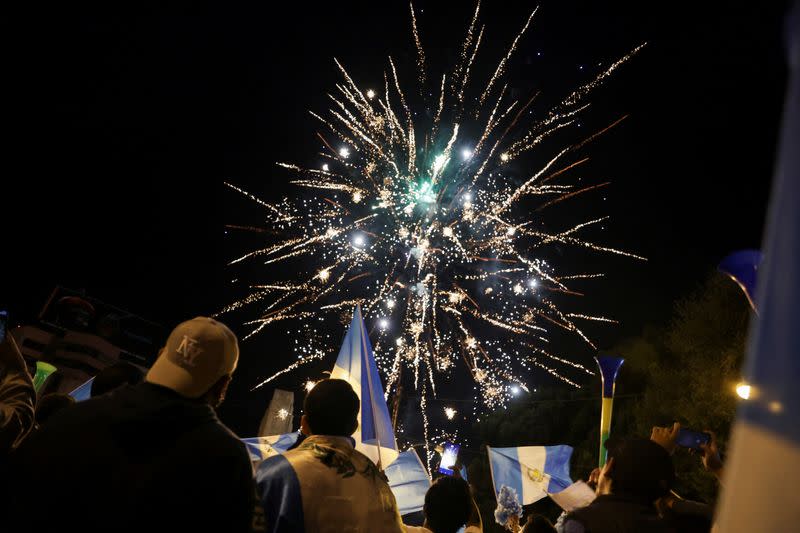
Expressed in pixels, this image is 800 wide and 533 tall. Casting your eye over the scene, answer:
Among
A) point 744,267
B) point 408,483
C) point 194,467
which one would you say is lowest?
point 408,483

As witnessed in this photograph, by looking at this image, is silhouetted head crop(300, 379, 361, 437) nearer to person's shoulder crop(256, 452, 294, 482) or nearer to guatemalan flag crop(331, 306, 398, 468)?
person's shoulder crop(256, 452, 294, 482)

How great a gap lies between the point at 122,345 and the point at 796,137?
4843 cm

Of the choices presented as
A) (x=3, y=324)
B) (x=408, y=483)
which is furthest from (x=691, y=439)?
(x=408, y=483)

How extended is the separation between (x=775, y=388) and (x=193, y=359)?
6.55 ft

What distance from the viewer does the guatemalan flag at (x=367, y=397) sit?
5.48 m

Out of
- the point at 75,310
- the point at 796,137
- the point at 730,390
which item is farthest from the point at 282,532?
the point at 75,310

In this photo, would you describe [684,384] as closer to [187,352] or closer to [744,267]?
[744,267]

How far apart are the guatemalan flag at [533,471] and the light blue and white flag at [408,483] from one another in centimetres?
166

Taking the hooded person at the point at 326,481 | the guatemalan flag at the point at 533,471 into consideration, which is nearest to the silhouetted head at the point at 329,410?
the hooded person at the point at 326,481

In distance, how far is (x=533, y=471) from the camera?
1062cm

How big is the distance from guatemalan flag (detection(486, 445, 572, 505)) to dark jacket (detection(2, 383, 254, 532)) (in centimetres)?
876

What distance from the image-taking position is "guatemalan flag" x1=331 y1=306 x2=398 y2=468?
18.0 ft

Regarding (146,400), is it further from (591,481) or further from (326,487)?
(591,481)

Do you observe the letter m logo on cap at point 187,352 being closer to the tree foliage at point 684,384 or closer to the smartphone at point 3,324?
the smartphone at point 3,324
